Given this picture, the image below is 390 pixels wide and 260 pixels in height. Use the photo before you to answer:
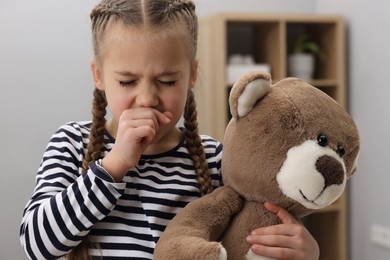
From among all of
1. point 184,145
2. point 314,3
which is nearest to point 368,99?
point 314,3

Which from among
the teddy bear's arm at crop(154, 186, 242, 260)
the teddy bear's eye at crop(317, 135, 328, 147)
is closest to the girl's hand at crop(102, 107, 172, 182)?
the teddy bear's arm at crop(154, 186, 242, 260)

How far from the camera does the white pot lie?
2.31 m

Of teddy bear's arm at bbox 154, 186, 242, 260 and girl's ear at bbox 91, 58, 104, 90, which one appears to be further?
girl's ear at bbox 91, 58, 104, 90

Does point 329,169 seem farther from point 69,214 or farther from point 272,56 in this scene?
point 272,56

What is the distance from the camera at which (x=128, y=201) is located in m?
0.79

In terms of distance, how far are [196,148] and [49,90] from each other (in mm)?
1350

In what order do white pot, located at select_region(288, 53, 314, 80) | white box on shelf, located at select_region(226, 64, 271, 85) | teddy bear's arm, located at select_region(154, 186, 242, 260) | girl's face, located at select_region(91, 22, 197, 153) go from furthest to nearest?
white pot, located at select_region(288, 53, 314, 80) → white box on shelf, located at select_region(226, 64, 271, 85) → girl's face, located at select_region(91, 22, 197, 153) → teddy bear's arm, located at select_region(154, 186, 242, 260)

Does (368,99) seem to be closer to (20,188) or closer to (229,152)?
(20,188)

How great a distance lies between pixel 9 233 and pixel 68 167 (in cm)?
138

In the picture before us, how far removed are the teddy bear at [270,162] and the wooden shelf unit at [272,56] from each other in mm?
1365

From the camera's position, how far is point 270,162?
0.68 m

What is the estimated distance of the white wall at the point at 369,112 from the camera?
214cm

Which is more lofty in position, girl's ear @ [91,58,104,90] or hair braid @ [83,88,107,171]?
girl's ear @ [91,58,104,90]

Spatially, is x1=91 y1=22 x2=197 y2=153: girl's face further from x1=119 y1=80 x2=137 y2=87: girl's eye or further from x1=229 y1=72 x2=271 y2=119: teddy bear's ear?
x1=229 y1=72 x2=271 y2=119: teddy bear's ear
